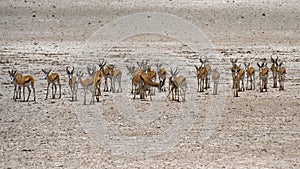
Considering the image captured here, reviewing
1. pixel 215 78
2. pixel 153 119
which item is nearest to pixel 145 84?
pixel 215 78

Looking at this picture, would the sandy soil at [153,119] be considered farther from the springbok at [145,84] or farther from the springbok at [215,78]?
the springbok at [145,84]

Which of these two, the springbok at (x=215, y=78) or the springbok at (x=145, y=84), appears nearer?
the springbok at (x=145, y=84)

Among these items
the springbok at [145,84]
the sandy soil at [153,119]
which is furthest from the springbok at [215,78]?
the springbok at [145,84]

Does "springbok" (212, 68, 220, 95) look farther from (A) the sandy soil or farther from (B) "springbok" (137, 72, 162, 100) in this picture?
(B) "springbok" (137, 72, 162, 100)

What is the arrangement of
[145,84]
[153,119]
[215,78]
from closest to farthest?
[153,119]
[145,84]
[215,78]

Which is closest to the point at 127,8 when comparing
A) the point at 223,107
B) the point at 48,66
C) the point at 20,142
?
the point at 48,66

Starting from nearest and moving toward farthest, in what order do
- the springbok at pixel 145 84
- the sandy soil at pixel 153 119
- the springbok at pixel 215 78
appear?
the sandy soil at pixel 153 119 < the springbok at pixel 145 84 < the springbok at pixel 215 78

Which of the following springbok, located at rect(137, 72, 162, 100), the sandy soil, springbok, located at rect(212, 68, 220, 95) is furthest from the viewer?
springbok, located at rect(212, 68, 220, 95)

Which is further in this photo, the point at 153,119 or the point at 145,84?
the point at 145,84

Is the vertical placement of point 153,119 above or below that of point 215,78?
below

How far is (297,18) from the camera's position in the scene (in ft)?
149

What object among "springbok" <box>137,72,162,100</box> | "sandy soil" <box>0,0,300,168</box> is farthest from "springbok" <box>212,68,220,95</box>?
"springbok" <box>137,72,162,100</box>

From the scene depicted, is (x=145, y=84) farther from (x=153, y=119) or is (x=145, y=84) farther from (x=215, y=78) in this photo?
(x=153, y=119)

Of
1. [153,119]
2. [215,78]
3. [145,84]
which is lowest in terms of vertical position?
[153,119]
